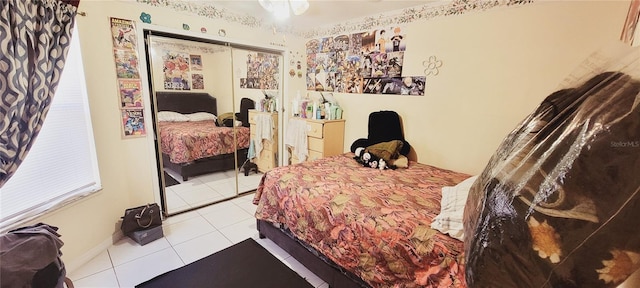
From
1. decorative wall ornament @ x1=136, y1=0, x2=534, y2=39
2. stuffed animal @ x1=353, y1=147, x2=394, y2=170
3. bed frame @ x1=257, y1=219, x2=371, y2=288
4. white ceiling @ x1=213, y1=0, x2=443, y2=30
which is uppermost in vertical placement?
white ceiling @ x1=213, y1=0, x2=443, y2=30

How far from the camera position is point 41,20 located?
1.47 m

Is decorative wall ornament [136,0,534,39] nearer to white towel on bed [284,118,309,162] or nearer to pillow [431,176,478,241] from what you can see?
white towel on bed [284,118,309,162]

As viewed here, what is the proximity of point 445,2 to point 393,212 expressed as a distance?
83.4 inches

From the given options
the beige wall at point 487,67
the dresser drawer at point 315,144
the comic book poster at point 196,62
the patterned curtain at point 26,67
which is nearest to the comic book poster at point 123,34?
the patterned curtain at point 26,67

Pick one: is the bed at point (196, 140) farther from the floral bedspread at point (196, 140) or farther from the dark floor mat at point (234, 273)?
the dark floor mat at point (234, 273)

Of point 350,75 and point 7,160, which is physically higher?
point 350,75

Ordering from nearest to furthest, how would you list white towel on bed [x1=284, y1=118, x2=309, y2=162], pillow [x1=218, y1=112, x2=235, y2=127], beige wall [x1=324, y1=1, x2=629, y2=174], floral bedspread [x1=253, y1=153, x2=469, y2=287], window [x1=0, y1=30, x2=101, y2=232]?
1. floral bedspread [x1=253, y1=153, x2=469, y2=287]
2. window [x1=0, y1=30, x2=101, y2=232]
3. beige wall [x1=324, y1=1, x2=629, y2=174]
4. pillow [x1=218, y1=112, x2=235, y2=127]
5. white towel on bed [x1=284, y1=118, x2=309, y2=162]

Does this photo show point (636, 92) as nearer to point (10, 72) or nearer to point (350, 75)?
point (10, 72)

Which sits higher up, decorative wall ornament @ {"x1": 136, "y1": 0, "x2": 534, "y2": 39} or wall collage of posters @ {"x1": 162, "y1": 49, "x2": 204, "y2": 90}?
decorative wall ornament @ {"x1": 136, "y1": 0, "x2": 534, "y2": 39}

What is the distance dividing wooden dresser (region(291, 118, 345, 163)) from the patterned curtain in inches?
92.5

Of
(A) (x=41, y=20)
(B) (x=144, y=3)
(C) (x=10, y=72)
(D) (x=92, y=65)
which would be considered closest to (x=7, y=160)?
(C) (x=10, y=72)

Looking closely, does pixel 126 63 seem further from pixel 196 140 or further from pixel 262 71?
pixel 262 71

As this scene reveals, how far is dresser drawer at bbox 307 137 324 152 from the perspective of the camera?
3281mm

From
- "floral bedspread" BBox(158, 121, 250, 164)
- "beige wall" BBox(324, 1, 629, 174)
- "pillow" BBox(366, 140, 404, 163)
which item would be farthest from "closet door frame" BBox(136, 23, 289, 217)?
"beige wall" BBox(324, 1, 629, 174)
